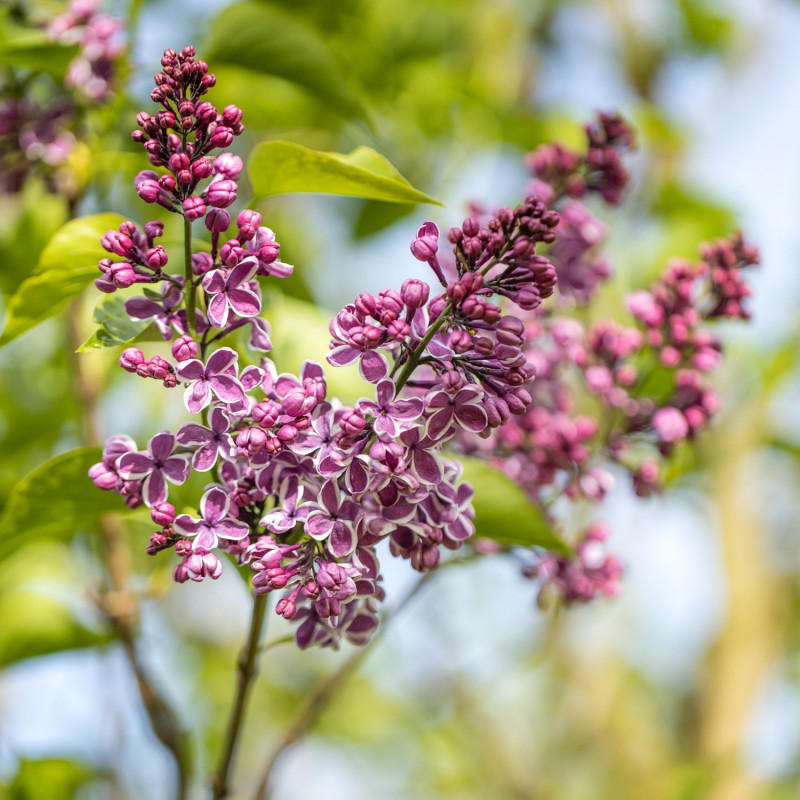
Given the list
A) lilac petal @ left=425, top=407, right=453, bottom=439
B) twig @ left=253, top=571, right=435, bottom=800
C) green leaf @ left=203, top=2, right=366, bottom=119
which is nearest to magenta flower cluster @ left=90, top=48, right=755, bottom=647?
lilac petal @ left=425, top=407, right=453, bottom=439

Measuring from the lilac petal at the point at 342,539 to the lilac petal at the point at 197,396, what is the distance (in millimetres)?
164

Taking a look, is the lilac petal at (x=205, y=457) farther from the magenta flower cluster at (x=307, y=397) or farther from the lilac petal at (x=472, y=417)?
the lilac petal at (x=472, y=417)

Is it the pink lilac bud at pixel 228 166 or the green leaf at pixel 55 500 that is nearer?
the pink lilac bud at pixel 228 166

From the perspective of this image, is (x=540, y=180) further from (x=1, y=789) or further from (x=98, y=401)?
(x=1, y=789)

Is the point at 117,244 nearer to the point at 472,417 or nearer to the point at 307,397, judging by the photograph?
the point at 307,397

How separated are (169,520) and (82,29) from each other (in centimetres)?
99

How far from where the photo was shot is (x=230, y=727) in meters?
1.04

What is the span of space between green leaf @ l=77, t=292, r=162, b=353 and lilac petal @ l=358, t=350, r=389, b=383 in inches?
9.7

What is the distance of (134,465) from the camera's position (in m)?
0.84

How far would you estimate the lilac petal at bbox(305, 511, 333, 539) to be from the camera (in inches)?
30.6

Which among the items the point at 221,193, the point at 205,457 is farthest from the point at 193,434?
the point at 221,193

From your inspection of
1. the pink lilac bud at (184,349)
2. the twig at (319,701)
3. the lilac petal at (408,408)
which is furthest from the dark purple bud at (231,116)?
the twig at (319,701)

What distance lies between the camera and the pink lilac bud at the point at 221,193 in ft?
2.64

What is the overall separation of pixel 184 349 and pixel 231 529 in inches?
6.9
